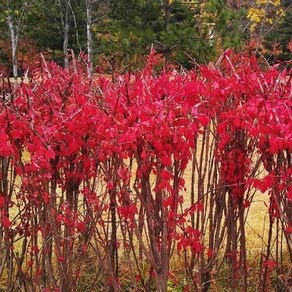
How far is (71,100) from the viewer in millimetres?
4023

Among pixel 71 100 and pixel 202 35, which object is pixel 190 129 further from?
pixel 202 35

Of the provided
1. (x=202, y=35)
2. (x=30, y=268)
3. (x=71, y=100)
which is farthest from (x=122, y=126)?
(x=202, y=35)

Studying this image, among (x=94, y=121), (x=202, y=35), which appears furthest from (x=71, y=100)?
(x=202, y=35)

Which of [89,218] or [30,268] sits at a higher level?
[89,218]

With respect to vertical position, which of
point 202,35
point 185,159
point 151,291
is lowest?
point 151,291

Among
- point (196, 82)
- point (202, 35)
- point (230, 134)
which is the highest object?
point (202, 35)

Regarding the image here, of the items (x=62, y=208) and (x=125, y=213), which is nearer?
(x=125, y=213)

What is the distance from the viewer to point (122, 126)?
3.50 m

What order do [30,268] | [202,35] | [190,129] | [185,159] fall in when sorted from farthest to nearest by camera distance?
[202,35] < [30,268] < [185,159] < [190,129]

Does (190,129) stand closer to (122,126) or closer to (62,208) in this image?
(122,126)

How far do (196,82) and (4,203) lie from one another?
155cm

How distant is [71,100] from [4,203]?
0.86 meters

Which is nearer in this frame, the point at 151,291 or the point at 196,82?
the point at 196,82

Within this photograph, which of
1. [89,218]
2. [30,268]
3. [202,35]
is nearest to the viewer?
[89,218]
